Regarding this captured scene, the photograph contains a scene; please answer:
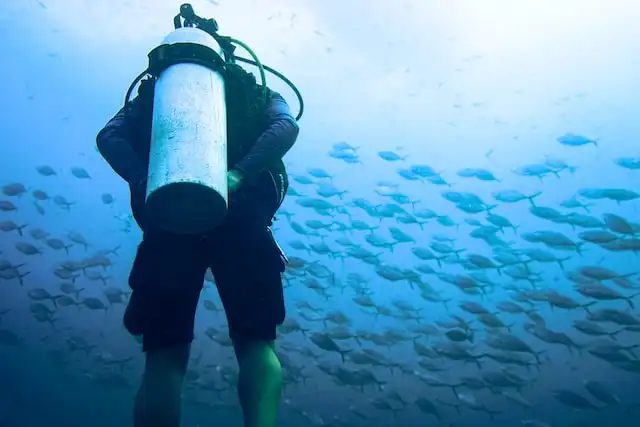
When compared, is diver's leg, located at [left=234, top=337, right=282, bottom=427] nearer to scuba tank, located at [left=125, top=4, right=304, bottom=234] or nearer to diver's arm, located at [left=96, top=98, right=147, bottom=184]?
scuba tank, located at [left=125, top=4, right=304, bottom=234]

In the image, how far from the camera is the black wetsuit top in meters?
1.98

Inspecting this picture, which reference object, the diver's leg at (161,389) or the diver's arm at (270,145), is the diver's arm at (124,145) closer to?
the diver's arm at (270,145)

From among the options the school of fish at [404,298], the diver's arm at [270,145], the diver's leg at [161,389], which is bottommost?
the diver's leg at [161,389]

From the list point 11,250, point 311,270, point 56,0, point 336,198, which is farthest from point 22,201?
point 311,270

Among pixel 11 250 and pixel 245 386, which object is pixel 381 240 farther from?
pixel 11 250

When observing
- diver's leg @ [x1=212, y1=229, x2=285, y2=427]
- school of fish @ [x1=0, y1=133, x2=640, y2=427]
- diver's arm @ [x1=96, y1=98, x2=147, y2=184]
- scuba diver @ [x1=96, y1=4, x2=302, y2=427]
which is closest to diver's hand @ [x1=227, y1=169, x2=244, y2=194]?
scuba diver @ [x1=96, y1=4, x2=302, y2=427]

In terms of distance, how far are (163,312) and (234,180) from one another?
61 centimetres

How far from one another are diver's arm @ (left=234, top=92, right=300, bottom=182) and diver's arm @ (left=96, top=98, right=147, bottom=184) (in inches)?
15.9

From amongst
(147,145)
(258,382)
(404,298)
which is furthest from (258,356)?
(404,298)

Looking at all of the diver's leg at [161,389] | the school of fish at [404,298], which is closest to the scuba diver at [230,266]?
the diver's leg at [161,389]

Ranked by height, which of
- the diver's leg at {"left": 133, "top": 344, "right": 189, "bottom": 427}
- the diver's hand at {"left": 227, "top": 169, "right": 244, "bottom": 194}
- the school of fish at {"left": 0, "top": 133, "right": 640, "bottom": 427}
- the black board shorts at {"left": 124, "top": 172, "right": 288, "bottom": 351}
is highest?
the school of fish at {"left": 0, "top": 133, "right": 640, "bottom": 427}

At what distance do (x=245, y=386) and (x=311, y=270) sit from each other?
9013 millimetres

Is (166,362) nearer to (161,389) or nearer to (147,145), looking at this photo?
(161,389)

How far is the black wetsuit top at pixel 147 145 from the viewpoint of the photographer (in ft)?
6.49
